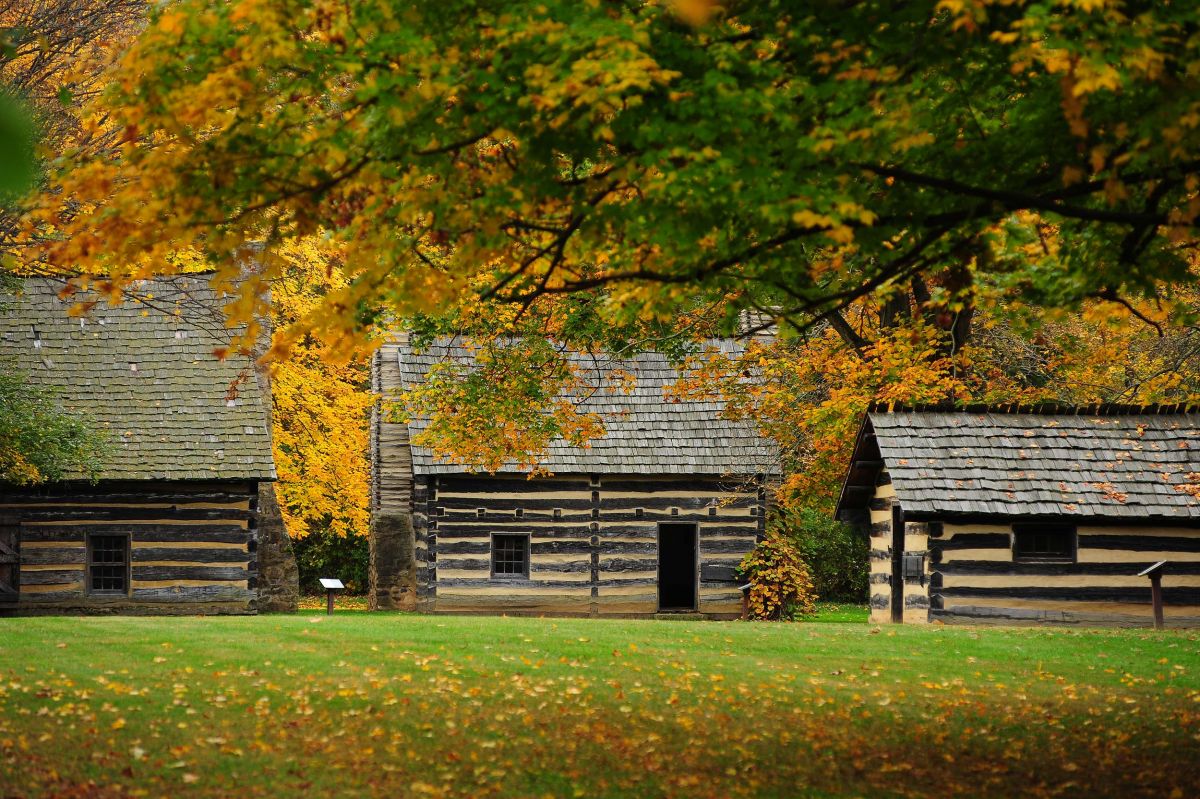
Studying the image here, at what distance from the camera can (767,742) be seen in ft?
31.3

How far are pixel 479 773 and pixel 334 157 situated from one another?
12.9 feet

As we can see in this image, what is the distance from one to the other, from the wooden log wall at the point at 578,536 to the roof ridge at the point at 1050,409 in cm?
740

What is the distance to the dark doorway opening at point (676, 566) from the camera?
3269cm

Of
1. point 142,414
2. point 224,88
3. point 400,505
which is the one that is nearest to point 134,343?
point 142,414

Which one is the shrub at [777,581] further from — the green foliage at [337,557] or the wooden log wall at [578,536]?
the green foliage at [337,557]

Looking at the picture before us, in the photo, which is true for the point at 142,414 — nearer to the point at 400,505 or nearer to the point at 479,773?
the point at 400,505

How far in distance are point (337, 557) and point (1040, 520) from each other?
23174 millimetres

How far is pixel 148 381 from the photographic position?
26594mm

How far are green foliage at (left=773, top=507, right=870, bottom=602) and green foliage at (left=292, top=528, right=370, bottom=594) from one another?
12.8m

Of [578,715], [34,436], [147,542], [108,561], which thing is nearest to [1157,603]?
[578,715]

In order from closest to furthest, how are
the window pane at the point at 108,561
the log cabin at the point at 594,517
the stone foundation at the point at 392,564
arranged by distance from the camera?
1. the window pane at the point at 108,561
2. the log cabin at the point at 594,517
3. the stone foundation at the point at 392,564

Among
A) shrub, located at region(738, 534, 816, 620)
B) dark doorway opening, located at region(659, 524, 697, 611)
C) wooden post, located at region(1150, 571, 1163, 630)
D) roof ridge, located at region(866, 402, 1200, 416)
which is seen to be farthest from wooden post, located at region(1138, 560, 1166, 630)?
dark doorway opening, located at region(659, 524, 697, 611)

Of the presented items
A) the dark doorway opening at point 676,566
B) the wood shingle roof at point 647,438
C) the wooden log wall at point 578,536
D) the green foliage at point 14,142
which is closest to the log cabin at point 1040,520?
A: the wood shingle roof at point 647,438

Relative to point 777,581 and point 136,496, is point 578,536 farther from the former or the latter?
point 136,496
